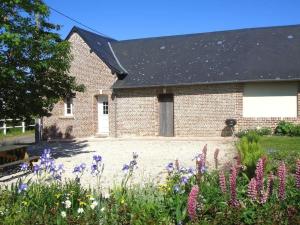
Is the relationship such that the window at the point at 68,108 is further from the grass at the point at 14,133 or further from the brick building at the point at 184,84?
the grass at the point at 14,133

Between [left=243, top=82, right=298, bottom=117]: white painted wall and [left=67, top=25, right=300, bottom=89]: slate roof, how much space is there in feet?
2.14

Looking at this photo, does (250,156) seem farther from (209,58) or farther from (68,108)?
(68,108)

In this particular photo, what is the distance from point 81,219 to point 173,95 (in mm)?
17985

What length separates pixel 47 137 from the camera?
24688 millimetres

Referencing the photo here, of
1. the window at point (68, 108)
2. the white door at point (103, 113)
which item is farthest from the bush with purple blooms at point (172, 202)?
the window at point (68, 108)

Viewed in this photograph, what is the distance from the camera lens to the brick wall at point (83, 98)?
2370 cm

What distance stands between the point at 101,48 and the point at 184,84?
6086mm

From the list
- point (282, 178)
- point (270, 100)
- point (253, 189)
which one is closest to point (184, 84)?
point (270, 100)

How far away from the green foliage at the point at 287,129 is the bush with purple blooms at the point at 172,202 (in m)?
14.2

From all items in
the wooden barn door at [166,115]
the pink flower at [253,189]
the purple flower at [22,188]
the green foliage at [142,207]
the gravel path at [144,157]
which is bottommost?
the gravel path at [144,157]

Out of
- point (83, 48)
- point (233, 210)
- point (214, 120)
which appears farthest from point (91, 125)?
point (233, 210)

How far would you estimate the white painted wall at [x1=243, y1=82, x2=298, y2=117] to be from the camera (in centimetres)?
2044

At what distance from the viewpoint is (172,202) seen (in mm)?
5094

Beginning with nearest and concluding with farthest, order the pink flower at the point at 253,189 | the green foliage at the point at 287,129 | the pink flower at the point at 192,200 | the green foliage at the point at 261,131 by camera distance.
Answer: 1. the pink flower at the point at 192,200
2. the pink flower at the point at 253,189
3. the green foliage at the point at 287,129
4. the green foliage at the point at 261,131
